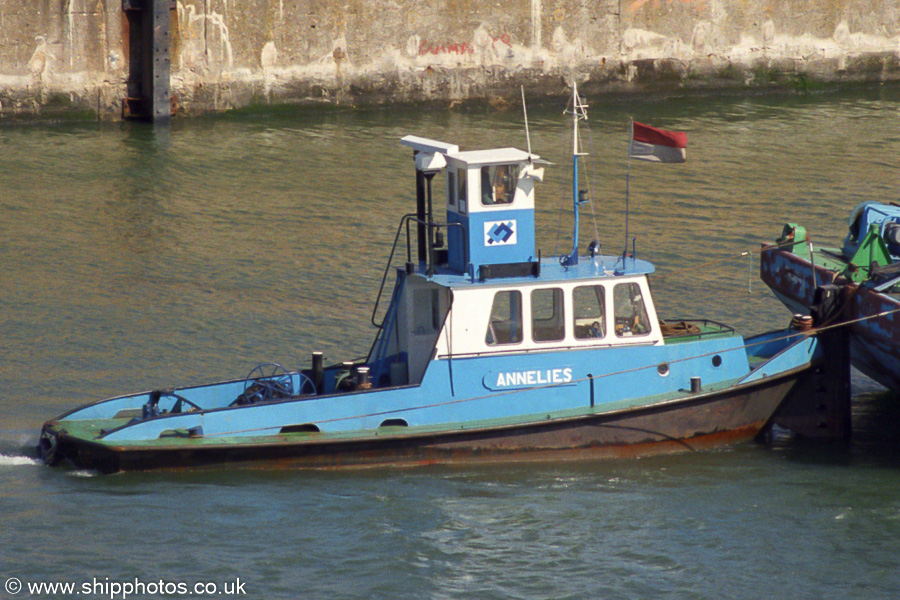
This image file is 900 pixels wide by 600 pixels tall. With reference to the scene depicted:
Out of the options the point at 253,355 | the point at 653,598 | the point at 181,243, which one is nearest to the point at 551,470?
the point at 653,598

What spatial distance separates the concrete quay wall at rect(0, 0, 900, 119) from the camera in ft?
86.6

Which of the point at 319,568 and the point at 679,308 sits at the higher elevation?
the point at 679,308

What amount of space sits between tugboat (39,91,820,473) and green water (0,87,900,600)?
0.29m

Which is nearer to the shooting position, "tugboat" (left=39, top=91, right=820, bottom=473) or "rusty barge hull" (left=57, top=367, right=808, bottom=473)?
"rusty barge hull" (left=57, top=367, right=808, bottom=473)

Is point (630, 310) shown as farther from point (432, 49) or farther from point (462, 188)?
point (432, 49)

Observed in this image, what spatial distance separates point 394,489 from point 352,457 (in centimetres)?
56

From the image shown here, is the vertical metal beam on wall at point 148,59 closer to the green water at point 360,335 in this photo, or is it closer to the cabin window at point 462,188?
the green water at point 360,335

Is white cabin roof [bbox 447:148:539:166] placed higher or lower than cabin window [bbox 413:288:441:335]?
higher

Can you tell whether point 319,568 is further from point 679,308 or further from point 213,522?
point 679,308

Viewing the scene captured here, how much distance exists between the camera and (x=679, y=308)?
1606 centimetres
